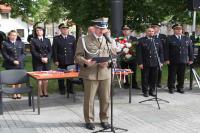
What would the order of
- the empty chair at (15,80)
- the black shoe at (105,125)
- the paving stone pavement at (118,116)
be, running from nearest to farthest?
1. the black shoe at (105,125)
2. the paving stone pavement at (118,116)
3. the empty chair at (15,80)

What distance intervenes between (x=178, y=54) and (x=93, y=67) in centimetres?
431

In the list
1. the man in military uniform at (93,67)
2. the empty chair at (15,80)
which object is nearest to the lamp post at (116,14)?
the empty chair at (15,80)

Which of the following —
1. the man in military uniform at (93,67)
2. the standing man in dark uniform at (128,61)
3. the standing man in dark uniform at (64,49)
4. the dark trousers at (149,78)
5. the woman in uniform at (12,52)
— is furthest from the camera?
the standing man in dark uniform at (128,61)

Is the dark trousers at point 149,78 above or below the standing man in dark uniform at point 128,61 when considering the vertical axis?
below

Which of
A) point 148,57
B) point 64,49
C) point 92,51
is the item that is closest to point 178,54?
point 148,57

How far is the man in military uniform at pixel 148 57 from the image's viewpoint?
1037cm

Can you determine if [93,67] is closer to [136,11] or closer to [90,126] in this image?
[90,126]

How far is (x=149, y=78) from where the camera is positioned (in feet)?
35.3

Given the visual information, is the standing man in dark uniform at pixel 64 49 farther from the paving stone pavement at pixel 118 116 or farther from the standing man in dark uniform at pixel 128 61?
the standing man in dark uniform at pixel 128 61

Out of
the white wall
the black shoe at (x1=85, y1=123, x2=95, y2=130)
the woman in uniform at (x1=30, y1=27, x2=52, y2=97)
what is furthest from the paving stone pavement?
the white wall

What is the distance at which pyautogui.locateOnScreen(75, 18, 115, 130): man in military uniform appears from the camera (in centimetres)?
703

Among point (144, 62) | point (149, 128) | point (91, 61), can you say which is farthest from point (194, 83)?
point (91, 61)

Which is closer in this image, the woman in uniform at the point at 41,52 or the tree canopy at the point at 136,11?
the woman in uniform at the point at 41,52

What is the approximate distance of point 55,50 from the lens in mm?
10758
